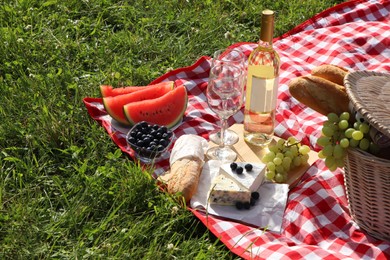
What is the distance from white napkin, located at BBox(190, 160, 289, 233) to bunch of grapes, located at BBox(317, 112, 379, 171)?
0.36 m

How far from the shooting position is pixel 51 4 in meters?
5.18

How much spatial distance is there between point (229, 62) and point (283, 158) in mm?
581

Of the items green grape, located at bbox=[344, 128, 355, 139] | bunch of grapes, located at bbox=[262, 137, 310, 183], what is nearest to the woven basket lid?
green grape, located at bbox=[344, 128, 355, 139]

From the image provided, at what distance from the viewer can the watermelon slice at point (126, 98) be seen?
157 inches

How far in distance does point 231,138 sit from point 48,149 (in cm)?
103

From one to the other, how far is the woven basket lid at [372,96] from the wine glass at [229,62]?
62 cm

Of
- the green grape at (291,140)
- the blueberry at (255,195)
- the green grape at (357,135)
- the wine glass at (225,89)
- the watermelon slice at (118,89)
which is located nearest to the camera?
the green grape at (357,135)

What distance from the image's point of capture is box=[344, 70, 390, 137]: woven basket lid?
2.85 metres

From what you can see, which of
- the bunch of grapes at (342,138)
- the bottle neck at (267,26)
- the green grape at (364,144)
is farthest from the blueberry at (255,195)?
the bottle neck at (267,26)

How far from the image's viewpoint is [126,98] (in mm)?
4082

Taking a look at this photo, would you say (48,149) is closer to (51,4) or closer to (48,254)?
(48,254)

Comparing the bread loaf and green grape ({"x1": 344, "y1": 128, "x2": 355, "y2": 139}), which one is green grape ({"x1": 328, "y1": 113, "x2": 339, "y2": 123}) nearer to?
green grape ({"x1": 344, "y1": 128, "x2": 355, "y2": 139})

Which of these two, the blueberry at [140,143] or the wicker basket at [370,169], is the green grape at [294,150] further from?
the blueberry at [140,143]

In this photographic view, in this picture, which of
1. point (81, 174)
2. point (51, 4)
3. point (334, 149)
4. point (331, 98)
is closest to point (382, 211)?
point (334, 149)
